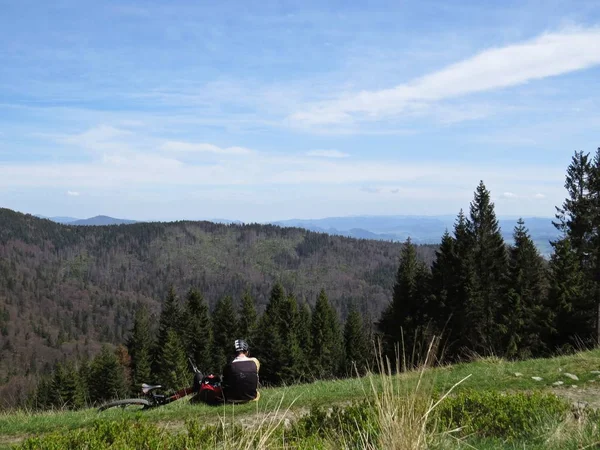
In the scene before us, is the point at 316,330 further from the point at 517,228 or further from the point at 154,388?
the point at 154,388

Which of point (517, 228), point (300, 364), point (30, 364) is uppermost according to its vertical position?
point (517, 228)

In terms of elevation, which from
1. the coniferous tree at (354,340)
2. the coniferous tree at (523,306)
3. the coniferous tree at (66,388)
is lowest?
the coniferous tree at (66,388)

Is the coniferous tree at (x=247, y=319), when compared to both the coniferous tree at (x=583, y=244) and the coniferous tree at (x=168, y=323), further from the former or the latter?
the coniferous tree at (x=583, y=244)

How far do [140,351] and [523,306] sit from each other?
124 feet

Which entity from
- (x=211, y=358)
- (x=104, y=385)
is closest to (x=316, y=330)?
(x=211, y=358)

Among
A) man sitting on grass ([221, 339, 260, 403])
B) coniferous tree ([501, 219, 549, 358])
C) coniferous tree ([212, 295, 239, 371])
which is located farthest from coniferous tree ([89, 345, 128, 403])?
man sitting on grass ([221, 339, 260, 403])

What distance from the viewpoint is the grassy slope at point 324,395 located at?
28.6ft

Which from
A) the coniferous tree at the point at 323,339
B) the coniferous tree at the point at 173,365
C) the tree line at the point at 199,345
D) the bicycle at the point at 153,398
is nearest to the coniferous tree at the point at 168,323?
the tree line at the point at 199,345

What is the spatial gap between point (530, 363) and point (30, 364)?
160 metres

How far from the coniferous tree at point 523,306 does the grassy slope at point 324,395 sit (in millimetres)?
18200

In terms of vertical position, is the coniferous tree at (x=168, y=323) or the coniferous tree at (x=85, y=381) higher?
the coniferous tree at (x=168, y=323)

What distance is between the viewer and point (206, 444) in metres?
4.76

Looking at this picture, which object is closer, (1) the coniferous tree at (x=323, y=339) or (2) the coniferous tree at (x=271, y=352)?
(2) the coniferous tree at (x=271, y=352)

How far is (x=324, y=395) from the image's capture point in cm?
1016
